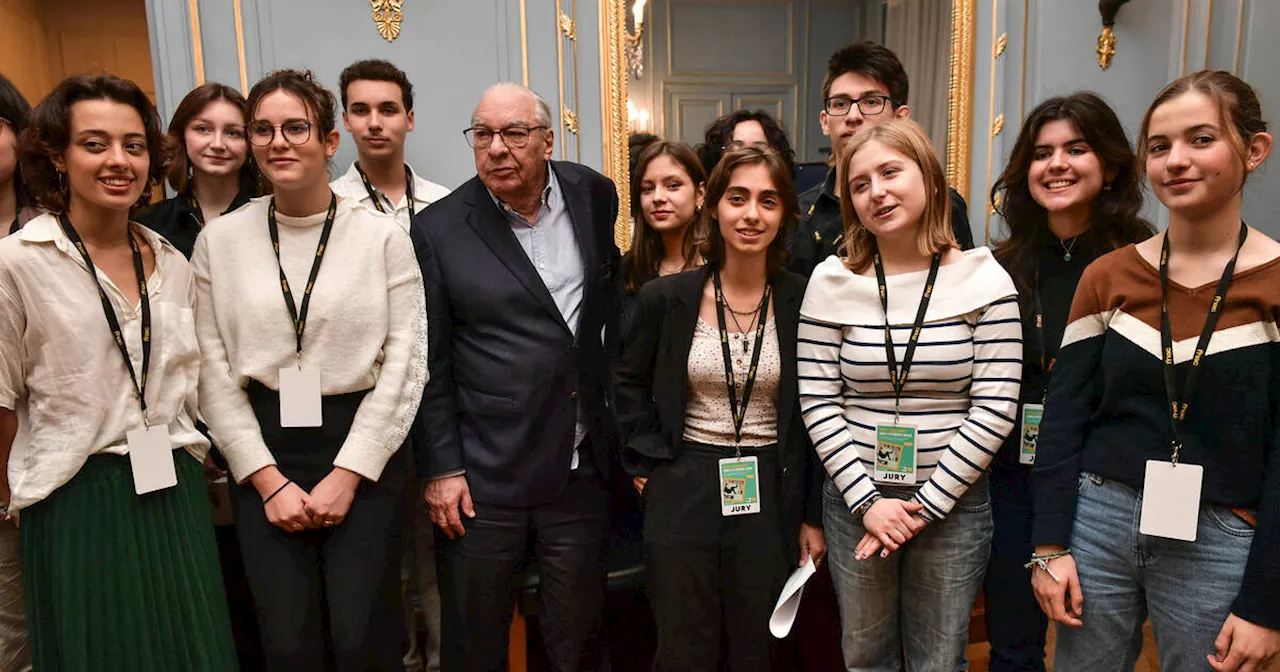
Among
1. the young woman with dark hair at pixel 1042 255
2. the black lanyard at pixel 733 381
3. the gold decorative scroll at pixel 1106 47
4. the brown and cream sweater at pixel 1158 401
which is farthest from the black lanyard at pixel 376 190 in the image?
the gold decorative scroll at pixel 1106 47

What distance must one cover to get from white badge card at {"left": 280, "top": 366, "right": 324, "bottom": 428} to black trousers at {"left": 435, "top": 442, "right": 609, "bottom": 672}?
0.46 metres

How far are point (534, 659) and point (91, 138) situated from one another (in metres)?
1.93

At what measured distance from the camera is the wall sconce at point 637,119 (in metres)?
3.65

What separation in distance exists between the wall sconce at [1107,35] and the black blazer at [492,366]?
9.28ft

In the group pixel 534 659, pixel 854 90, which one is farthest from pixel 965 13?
pixel 534 659

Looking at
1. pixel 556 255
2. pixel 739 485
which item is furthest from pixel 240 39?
pixel 739 485

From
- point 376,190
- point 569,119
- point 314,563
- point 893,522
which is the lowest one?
point 314,563

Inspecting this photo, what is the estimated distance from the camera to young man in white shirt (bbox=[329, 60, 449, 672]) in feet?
7.59

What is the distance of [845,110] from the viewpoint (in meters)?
2.22

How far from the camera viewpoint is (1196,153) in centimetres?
124

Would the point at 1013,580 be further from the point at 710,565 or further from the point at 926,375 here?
the point at 710,565

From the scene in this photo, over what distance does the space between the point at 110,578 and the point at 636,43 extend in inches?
124

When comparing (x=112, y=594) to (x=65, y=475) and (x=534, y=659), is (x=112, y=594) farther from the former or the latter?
(x=534, y=659)

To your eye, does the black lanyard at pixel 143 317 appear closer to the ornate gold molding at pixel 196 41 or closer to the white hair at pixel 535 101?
the white hair at pixel 535 101
